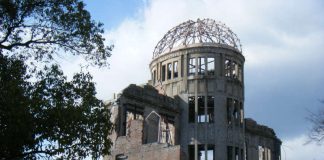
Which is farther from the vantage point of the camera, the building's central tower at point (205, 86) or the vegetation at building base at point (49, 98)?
the building's central tower at point (205, 86)

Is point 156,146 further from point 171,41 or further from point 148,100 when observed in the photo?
point 171,41

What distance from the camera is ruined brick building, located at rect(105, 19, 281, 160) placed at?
38344 mm

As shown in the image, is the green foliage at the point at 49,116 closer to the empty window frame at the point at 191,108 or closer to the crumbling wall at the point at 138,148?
the crumbling wall at the point at 138,148

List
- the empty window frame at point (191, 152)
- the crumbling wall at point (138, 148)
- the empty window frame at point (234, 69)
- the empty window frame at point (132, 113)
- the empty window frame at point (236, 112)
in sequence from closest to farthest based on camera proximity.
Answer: the crumbling wall at point (138, 148) → the empty window frame at point (132, 113) → the empty window frame at point (191, 152) → the empty window frame at point (236, 112) → the empty window frame at point (234, 69)

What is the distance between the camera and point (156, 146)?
3206 centimetres

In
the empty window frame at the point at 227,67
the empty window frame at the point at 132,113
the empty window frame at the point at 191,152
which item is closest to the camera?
the empty window frame at the point at 132,113

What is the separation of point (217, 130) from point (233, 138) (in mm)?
1634

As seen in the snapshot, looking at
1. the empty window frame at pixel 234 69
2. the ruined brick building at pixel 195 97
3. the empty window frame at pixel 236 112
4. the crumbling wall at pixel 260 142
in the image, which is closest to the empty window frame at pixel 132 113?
the ruined brick building at pixel 195 97

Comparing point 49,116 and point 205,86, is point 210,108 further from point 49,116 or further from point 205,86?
point 49,116

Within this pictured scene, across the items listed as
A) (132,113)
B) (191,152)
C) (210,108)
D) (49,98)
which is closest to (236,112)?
(210,108)

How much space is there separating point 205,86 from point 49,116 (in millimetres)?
26168

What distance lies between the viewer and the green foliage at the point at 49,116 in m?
14.9

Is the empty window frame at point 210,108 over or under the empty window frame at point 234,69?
under

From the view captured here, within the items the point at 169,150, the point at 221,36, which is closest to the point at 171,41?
the point at 221,36
